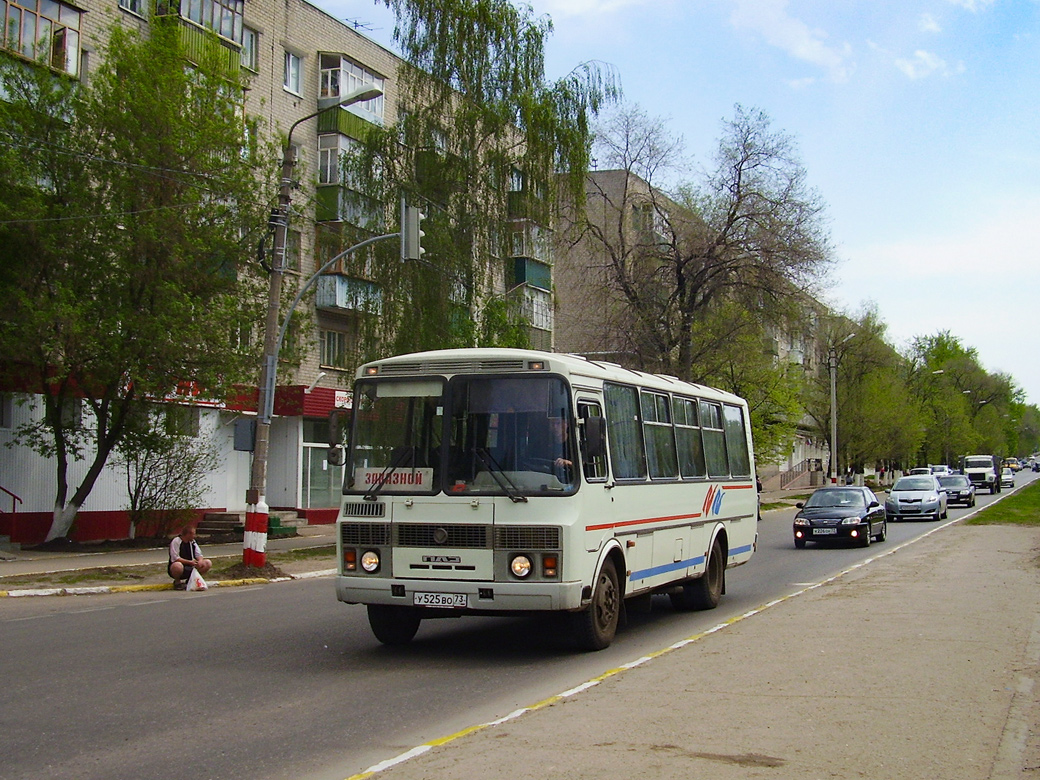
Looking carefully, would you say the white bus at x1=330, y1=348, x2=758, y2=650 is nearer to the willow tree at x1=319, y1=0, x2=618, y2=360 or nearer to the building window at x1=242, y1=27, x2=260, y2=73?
the willow tree at x1=319, y1=0, x2=618, y2=360

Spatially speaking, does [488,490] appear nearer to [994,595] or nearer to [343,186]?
[994,595]

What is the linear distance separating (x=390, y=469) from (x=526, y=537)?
4.91 ft

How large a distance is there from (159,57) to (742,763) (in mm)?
22690

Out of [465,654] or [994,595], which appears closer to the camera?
[465,654]

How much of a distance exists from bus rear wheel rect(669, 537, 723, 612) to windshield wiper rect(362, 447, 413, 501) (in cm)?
503

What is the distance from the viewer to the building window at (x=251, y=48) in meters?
36.0

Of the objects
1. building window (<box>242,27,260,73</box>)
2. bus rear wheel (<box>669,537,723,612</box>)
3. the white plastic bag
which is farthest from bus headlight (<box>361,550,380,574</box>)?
building window (<box>242,27,260,73</box>)

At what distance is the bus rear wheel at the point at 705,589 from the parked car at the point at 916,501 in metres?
25.3

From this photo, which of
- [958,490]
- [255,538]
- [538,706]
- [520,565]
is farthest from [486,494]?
[958,490]

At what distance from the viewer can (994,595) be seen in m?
14.8

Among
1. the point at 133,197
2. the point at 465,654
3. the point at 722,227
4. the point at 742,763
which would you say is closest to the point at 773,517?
the point at 722,227

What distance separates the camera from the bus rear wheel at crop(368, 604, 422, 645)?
11258 millimetres

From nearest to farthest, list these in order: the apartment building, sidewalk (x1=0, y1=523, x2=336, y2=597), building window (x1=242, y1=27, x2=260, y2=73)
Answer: sidewalk (x1=0, y1=523, x2=336, y2=597), the apartment building, building window (x1=242, y1=27, x2=260, y2=73)

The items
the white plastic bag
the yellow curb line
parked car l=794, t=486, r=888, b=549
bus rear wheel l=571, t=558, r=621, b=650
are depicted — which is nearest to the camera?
the yellow curb line
